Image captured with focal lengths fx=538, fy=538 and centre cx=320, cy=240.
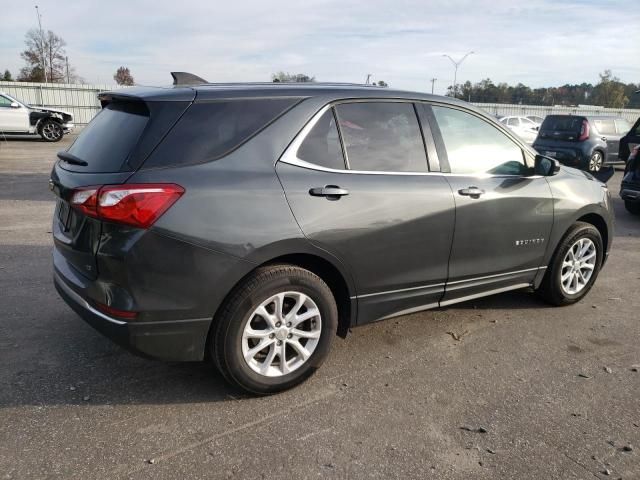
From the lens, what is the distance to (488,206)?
3830mm

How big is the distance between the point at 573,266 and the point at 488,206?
1.35m

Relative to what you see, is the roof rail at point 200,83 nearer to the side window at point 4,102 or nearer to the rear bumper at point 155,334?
the rear bumper at point 155,334

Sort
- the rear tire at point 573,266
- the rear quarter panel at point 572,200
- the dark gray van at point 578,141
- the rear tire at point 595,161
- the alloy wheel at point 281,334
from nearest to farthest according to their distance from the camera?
the alloy wheel at point 281,334 → the rear quarter panel at point 572,200 → the rear tire at point 573,266 → the dark gray van at point 578,141 → the rear tire at point 595,161

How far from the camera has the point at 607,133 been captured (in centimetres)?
1586

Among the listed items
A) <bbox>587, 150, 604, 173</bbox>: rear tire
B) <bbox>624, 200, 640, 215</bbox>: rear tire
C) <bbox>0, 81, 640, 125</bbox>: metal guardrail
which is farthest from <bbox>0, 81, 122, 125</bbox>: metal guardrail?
<bbox>624, 200, 640, 215</bbox>: rear tire

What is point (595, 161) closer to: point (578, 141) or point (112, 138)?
point (578, 141)

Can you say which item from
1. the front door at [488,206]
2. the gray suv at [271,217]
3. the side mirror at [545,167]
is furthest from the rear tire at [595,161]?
the gray suv at [271,217]

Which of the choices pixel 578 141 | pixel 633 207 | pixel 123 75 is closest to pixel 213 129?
pixel 633 207

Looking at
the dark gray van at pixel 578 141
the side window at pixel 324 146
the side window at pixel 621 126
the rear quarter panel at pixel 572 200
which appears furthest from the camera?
the side window at pixel 621 126

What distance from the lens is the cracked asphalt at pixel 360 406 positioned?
2.57 metres

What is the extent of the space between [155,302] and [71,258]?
64cm

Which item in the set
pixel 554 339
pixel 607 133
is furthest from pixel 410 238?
pixel 607 133

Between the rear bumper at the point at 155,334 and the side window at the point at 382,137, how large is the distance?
134 centimetres

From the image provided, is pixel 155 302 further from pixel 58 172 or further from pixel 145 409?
pixel 58 172
